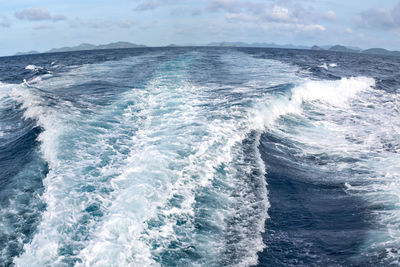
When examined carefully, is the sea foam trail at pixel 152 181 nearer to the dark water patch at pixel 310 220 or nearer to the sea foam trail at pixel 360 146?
the dark water patch at pixel 310 220

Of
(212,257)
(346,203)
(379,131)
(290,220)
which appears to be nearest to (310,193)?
(346,203)

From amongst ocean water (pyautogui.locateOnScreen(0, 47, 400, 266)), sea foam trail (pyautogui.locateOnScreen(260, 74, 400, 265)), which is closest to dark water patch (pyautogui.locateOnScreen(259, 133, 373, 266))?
ocean water (pyautogui.locateOnScreen(0, 47, 400, 266))

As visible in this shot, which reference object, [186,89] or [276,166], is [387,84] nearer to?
[186,89]

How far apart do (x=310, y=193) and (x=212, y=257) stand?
3995 mm

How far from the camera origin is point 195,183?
310 inches

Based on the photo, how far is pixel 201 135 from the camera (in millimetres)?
10945

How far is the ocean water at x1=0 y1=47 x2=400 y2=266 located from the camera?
5617 millimetres

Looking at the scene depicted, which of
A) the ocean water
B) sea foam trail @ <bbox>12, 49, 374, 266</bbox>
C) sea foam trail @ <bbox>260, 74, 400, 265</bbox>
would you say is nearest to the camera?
sea foam trail @ <bbox>12, 49, 374, 266</bbox>

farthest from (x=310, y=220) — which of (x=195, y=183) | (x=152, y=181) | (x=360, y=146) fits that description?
(x=360, y=146)

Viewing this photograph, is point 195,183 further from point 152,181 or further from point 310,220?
point 310,220

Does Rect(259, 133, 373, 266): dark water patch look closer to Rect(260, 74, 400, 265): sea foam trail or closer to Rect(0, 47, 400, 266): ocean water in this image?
Rect(0, 47, 400, 266): ocean water

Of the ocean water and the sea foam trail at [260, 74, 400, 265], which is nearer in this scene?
the ocean water

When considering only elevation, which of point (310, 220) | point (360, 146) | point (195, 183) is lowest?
point (310, 220)

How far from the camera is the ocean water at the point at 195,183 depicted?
18.4 ft
